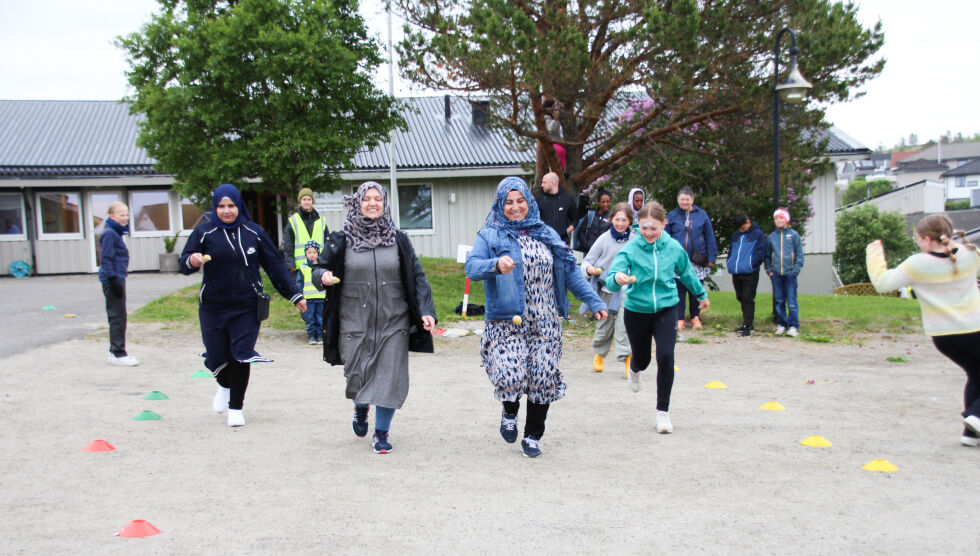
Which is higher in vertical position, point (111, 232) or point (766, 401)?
point (111, 232)

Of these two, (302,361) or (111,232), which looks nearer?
(111,232)

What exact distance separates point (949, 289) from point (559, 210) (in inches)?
245

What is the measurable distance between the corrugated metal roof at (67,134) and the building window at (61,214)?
120 cm

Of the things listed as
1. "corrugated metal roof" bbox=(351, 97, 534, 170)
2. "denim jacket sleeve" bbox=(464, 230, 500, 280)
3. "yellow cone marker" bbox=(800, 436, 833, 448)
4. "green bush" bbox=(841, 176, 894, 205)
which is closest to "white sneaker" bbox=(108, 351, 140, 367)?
"denim jacket sleeve" bbox=(464, 230, 500, 280)

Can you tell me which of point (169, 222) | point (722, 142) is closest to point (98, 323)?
point (722, 142)

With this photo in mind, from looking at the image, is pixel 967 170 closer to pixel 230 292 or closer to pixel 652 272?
pixel 652 272

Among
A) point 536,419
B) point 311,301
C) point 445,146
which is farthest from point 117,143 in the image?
point 536,419

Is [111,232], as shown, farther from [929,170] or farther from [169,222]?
[929,170]

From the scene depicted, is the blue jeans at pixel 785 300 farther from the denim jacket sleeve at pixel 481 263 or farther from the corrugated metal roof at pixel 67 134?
the corrugated metal roof at pixel 67 134

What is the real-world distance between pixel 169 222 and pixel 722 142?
57.0 feet

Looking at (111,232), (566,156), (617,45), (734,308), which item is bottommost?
(734,308)

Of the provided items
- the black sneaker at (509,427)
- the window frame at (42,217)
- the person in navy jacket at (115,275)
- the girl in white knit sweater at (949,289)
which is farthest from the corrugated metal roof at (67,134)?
the girl in white knit sweater at (949,289)

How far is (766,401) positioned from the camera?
24.3ft

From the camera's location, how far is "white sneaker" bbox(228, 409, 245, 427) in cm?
623
